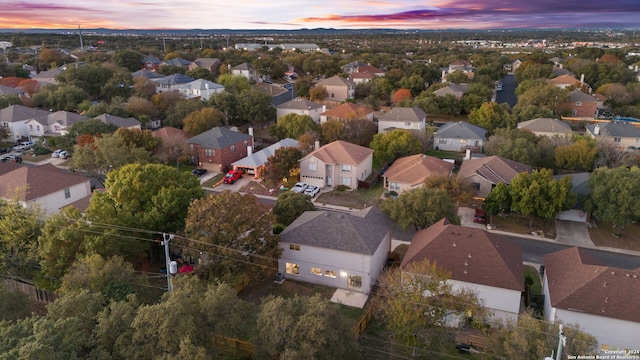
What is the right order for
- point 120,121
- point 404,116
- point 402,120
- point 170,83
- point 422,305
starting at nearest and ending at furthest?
point 422,305 < point 120,121 < point 402,120 < point 404,116 < point 170,83

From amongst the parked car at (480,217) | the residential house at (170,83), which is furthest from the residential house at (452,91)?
the residential house at (170,83)

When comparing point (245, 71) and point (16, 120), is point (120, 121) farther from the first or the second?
Answer: point (245, 71)

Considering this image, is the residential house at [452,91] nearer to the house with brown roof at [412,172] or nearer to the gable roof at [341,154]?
the gable roof at [341,154]

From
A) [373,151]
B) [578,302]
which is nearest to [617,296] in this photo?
[578,302]

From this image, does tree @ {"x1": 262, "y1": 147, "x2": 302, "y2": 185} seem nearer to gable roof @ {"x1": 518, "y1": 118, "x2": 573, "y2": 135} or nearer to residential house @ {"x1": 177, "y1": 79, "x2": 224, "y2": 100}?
gable roof @ {"x1": 518, "y1": 118, "x2": 573, "y2": 135}

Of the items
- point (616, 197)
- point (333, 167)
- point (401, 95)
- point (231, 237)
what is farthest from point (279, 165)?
point (401, 95)
